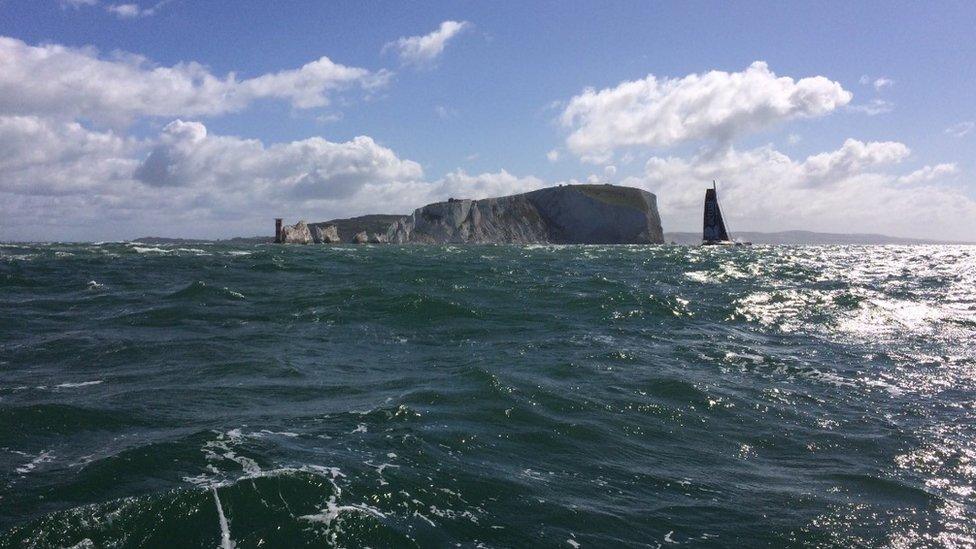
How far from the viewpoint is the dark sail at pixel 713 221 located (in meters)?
114

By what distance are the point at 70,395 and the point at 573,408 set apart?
815 cm

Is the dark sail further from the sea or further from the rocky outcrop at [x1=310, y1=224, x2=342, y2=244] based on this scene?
the sea

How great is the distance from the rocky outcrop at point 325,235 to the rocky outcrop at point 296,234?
2.77 metres

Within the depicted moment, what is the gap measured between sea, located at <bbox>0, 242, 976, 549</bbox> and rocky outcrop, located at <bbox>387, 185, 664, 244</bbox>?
109m

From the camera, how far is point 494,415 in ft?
30.8

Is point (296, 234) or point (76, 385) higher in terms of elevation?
point (296, 234)

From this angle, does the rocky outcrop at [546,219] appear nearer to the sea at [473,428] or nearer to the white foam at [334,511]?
the sea at [473,428]

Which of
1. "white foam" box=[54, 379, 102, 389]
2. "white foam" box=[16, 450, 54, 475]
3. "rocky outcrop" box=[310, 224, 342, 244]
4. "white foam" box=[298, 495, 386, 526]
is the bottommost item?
"white foam" box=[298, 495, 386, 526]

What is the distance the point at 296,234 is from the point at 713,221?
80.2 metres

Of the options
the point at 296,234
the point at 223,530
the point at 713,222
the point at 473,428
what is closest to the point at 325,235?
the point at 296,234

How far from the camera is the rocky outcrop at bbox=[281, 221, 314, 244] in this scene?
115375 mm

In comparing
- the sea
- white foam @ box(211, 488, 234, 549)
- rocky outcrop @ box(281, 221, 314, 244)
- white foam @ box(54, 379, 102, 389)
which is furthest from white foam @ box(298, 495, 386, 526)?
rocky outcrop @ box(281, 221, 314, 244)

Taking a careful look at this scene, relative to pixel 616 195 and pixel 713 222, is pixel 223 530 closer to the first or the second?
pixel 713 222

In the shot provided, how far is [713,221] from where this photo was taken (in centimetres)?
11394
